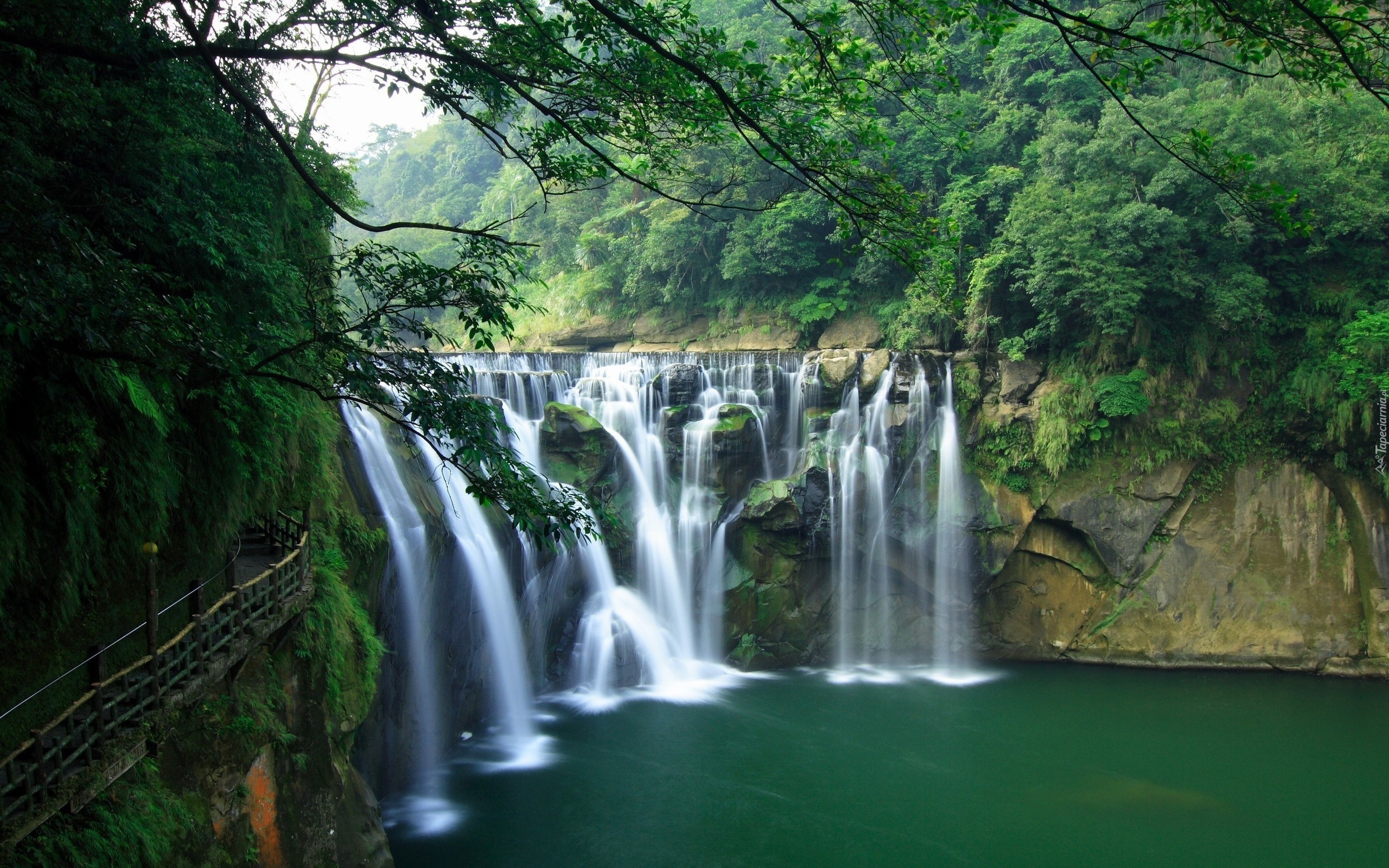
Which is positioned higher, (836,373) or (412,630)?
(836,373)

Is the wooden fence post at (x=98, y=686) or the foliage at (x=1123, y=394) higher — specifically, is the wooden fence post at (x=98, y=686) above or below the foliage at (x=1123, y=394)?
below

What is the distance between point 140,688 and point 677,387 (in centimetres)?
1287

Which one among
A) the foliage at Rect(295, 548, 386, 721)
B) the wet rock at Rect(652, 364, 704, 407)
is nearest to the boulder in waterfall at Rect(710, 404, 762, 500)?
the wet rock at Rect(652, 364, 704, 407)

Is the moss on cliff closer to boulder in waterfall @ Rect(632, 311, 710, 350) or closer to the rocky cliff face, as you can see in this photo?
the rocky cliff face

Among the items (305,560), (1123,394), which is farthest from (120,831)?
(1123,394)

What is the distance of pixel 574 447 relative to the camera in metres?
16.5

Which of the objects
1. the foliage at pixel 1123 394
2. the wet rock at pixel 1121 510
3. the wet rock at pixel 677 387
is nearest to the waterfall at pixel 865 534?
the wet rock at pixel 677 387

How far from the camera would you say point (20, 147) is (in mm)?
4887

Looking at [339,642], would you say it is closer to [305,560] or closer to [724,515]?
[305,560]

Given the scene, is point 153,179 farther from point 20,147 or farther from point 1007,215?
point 1007,215

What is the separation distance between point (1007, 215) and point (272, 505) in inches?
636

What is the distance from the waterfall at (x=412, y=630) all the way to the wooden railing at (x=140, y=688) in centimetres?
304

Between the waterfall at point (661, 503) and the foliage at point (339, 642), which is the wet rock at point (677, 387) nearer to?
the waterfall at point (661, 503)

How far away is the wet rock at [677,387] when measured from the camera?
1797 centimetres
